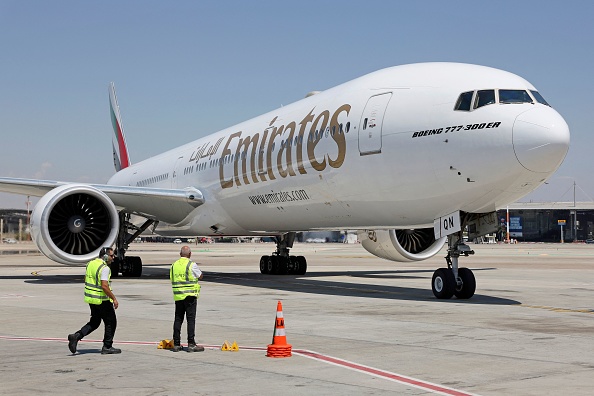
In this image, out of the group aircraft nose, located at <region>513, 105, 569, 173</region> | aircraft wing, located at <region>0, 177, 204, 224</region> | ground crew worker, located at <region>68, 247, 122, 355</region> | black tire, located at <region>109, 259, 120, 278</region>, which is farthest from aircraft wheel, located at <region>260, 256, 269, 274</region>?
ground crew worker, located at <region>68, 247, 122, 355</region>

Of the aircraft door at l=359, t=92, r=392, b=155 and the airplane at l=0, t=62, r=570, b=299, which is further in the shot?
the aircraft door at l=359, t=92, r=392, b=155

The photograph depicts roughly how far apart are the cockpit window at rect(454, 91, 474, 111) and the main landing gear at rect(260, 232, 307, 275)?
12.1 metres

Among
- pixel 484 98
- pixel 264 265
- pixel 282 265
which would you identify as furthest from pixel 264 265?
pixel 484 98

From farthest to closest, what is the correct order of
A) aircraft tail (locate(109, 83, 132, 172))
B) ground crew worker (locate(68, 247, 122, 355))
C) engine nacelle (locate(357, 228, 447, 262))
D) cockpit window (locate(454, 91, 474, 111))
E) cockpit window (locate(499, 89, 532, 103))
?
aircraft tail (locate(109, 83, 132, 172))
engine nacelle (locate(357, 228, 447, 262))
cockpit window (locate(454, 91, 474, 111))
cockpit window (locate(499, 89, 532, 103))
ground crew worker (locate(68, 247, 122, 355))

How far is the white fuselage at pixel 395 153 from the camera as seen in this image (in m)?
14.3

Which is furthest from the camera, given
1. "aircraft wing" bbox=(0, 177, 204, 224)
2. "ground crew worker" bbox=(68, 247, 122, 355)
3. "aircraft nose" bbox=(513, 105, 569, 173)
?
"aircraft wing" bbox=(0, 177, 204, 224)

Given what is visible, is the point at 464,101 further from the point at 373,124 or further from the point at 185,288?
the point at 185,288

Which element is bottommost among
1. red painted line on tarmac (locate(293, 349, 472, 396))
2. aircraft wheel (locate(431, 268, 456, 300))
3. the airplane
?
red painted line on tarmac (locate(293, 349, 472, 396))

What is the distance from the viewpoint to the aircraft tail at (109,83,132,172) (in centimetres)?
3759

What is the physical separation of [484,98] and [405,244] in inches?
314

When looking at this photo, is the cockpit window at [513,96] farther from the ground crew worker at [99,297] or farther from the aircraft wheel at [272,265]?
the aircraft wheel at [272,265]

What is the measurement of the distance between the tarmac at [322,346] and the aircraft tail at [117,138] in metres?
20.0

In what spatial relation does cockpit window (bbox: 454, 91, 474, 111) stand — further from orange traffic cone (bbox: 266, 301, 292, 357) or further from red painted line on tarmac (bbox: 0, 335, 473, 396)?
orange traffic cone (bbox: 266, 301, 292, 357)

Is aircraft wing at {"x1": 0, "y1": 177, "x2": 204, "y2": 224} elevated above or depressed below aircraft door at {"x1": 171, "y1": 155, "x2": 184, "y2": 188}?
below
